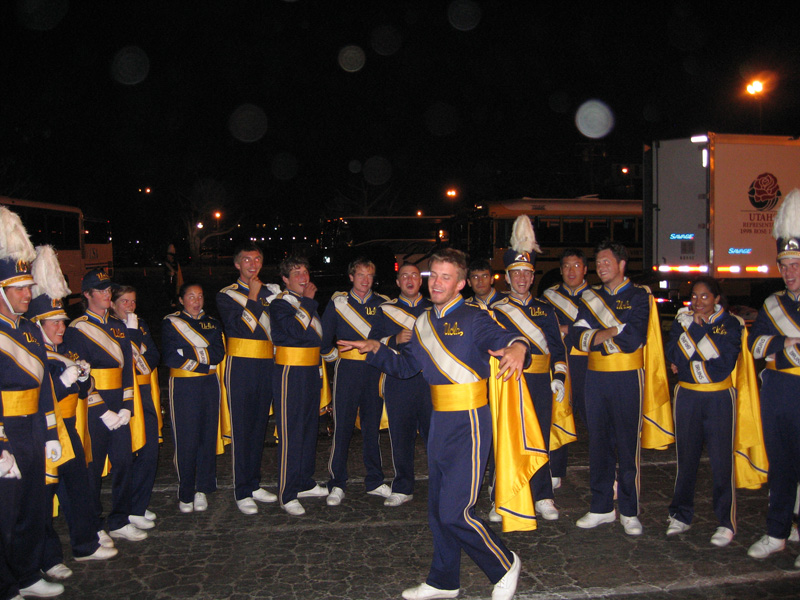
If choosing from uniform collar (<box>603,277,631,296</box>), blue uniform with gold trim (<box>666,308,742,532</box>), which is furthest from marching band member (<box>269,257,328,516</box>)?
blue uniform with gold trim (<box>666,308,742,532</box>)

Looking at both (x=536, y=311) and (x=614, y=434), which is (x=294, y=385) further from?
(x=614, y=434)

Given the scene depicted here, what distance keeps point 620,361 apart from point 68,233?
852 inches

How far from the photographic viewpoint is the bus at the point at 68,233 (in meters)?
19.6

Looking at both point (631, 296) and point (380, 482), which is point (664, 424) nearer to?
point (631, 296)

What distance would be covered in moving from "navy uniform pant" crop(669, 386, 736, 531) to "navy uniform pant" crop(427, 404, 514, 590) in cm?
176

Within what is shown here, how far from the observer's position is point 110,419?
15.2 ft

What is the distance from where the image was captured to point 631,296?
502 cm

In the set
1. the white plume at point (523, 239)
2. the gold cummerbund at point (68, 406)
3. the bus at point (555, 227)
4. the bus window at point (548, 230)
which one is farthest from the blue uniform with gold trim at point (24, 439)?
the bus window at point (548, 230)

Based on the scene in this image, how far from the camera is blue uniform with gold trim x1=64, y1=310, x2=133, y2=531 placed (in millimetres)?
4652

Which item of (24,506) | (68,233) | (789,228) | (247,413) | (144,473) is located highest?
(68,233)

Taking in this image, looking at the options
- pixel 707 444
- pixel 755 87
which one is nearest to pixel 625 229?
pixel 755 87

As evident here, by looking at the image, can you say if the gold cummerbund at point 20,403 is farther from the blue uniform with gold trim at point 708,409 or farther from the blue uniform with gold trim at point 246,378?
the blue uniform with gold trim at point 708,409

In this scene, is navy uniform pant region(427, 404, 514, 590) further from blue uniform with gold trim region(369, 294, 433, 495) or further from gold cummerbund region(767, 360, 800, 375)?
gold cummerbund region(767, 360, 800, 375)

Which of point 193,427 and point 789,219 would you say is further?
point 193,427
